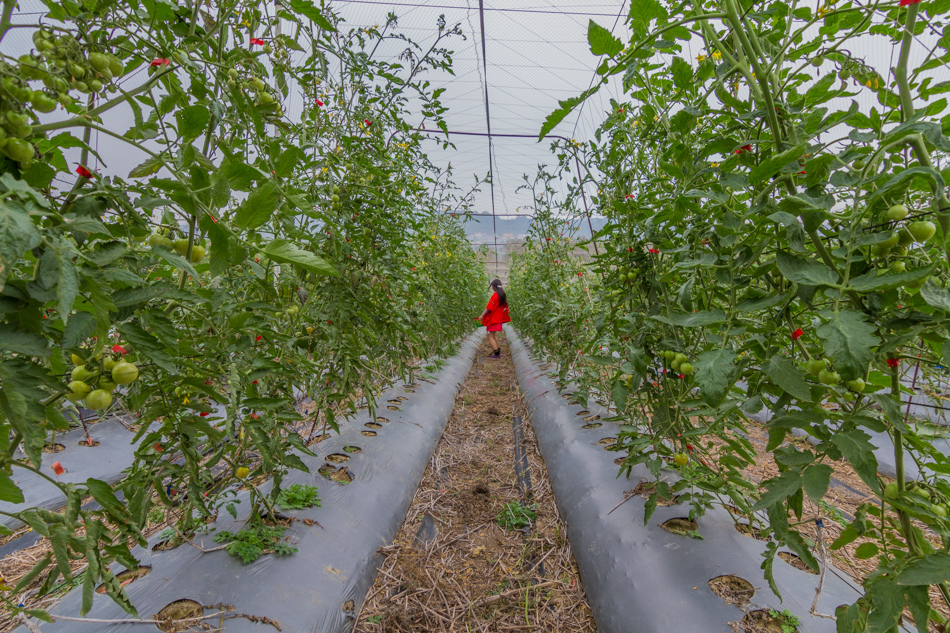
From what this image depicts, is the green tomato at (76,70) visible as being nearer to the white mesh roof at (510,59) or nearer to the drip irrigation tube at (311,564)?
the drip irrigation tube at (311,564)

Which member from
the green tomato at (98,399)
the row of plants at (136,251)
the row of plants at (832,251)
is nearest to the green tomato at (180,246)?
the row of plants at (136,251)

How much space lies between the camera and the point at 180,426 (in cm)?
87

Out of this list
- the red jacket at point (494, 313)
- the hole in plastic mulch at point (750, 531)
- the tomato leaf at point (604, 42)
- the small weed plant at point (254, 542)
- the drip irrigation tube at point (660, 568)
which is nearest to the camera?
the tomato leaf at point (604, 42)

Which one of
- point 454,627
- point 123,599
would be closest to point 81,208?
point 123,599

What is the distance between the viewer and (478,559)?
5.83 feet

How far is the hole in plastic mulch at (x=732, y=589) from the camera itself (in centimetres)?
111

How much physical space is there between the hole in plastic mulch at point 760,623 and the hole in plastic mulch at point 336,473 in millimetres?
1424

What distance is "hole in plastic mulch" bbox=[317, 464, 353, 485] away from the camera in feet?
5.69

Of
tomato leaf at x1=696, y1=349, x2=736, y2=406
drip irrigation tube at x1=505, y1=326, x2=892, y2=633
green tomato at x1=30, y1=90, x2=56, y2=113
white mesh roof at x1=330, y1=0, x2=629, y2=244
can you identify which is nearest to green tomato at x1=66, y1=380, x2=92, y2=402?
green tomato at x1=30, y1=90, x2=56, y2=113

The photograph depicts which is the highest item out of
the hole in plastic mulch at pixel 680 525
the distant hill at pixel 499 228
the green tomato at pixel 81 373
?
the distant hill at pixel 499 228

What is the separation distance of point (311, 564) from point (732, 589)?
4.12ft

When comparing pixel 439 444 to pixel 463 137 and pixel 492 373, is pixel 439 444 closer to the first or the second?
pixel 492 373

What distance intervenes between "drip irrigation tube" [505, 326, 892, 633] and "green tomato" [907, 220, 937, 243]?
1.00 meters

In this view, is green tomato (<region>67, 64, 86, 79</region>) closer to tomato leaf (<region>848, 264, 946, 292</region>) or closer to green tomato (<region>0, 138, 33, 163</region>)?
green tomato (<region>0, 138, 33, 163</region>)
